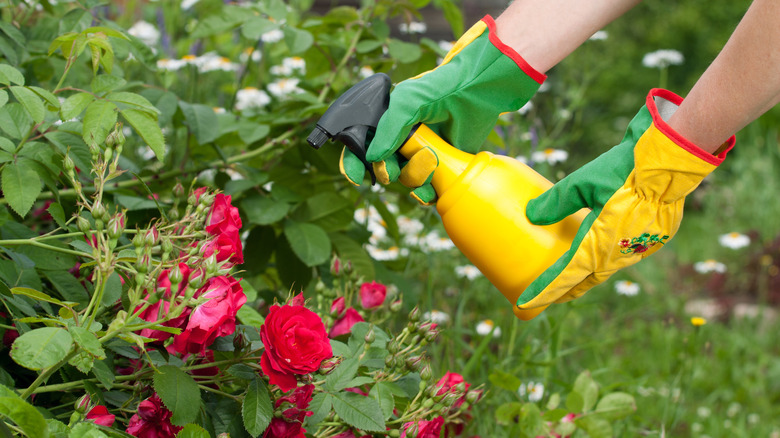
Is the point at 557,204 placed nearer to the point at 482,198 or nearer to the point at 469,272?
the point at 482,198

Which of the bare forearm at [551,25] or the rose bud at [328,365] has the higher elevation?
the bare forearm at [551,25]

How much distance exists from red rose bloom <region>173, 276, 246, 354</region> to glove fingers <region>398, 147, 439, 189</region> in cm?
38

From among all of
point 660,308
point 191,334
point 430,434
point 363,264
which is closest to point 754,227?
point 660,308

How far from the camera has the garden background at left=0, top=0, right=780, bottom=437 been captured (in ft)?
2.46

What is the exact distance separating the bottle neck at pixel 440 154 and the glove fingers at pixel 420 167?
1cm

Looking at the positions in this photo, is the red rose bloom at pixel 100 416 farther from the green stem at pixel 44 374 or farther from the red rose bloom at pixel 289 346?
the red rose bloom at pixel 289 346

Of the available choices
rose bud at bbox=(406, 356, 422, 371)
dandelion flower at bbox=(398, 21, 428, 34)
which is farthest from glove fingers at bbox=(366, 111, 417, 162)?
dandelion flower at bbox=(398, 21, 428, 34)

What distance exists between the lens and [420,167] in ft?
3.47

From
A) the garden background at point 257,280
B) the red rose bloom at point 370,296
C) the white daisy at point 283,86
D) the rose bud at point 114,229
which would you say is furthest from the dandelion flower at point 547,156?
the rose bud at point 114,229

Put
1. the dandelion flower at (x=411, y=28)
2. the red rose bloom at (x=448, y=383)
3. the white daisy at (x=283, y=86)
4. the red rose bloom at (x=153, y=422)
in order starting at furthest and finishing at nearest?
the white daisy at (x=283, y=86) < the dandelion flower at (x=411, y=28) < the red rose bloom at (x=448, y=383) < the red rose bloom at (x=153, y=422)

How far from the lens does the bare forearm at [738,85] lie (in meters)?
0.84

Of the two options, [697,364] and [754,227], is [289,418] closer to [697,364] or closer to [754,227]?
[697,364]

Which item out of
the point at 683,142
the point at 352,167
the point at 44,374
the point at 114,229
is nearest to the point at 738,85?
the point at 683,142

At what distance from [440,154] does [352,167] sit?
0.14m
